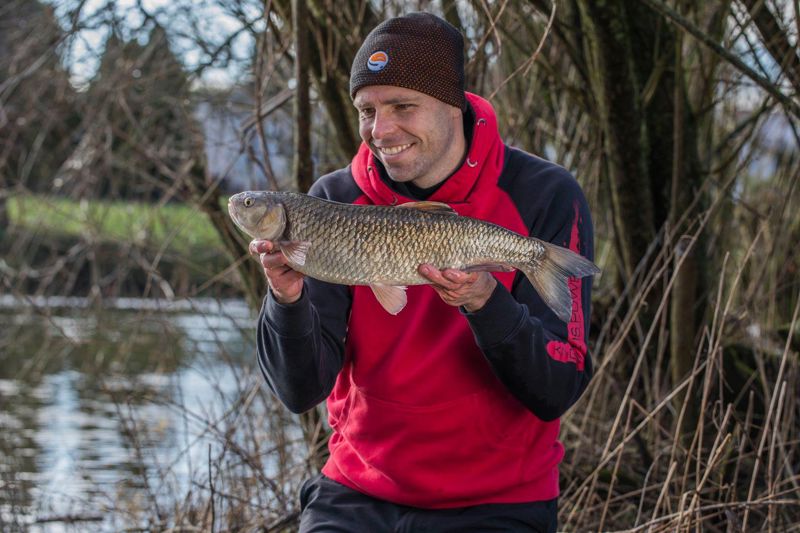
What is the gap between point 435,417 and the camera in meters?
2.53

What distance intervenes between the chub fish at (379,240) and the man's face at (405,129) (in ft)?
0.98

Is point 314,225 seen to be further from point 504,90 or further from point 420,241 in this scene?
point 504,90

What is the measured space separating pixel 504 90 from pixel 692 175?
41.8 inches

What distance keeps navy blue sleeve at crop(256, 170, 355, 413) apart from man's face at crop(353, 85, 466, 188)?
34cm

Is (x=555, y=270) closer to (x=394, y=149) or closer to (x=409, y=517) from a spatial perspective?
(x=394, y=149)

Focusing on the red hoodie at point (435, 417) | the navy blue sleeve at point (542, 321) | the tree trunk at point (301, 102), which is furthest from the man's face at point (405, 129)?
the tree trunk at point (301, 102)

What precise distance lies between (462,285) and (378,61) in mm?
656

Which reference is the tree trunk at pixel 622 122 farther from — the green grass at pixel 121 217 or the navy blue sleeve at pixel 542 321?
the green grass at pixel 121 217

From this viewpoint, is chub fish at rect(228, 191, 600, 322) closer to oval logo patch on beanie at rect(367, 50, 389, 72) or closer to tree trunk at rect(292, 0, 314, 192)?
oval logo patch on beanie at rect(367, 50, 389, 72)

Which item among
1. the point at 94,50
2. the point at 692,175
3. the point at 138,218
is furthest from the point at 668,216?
the point at 138,218

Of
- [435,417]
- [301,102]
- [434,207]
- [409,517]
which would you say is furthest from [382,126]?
[301,102]

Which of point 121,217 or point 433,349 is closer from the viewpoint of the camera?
point 433,349

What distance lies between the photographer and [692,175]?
4.17 meters

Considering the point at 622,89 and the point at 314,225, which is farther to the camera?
the point at 622,89
